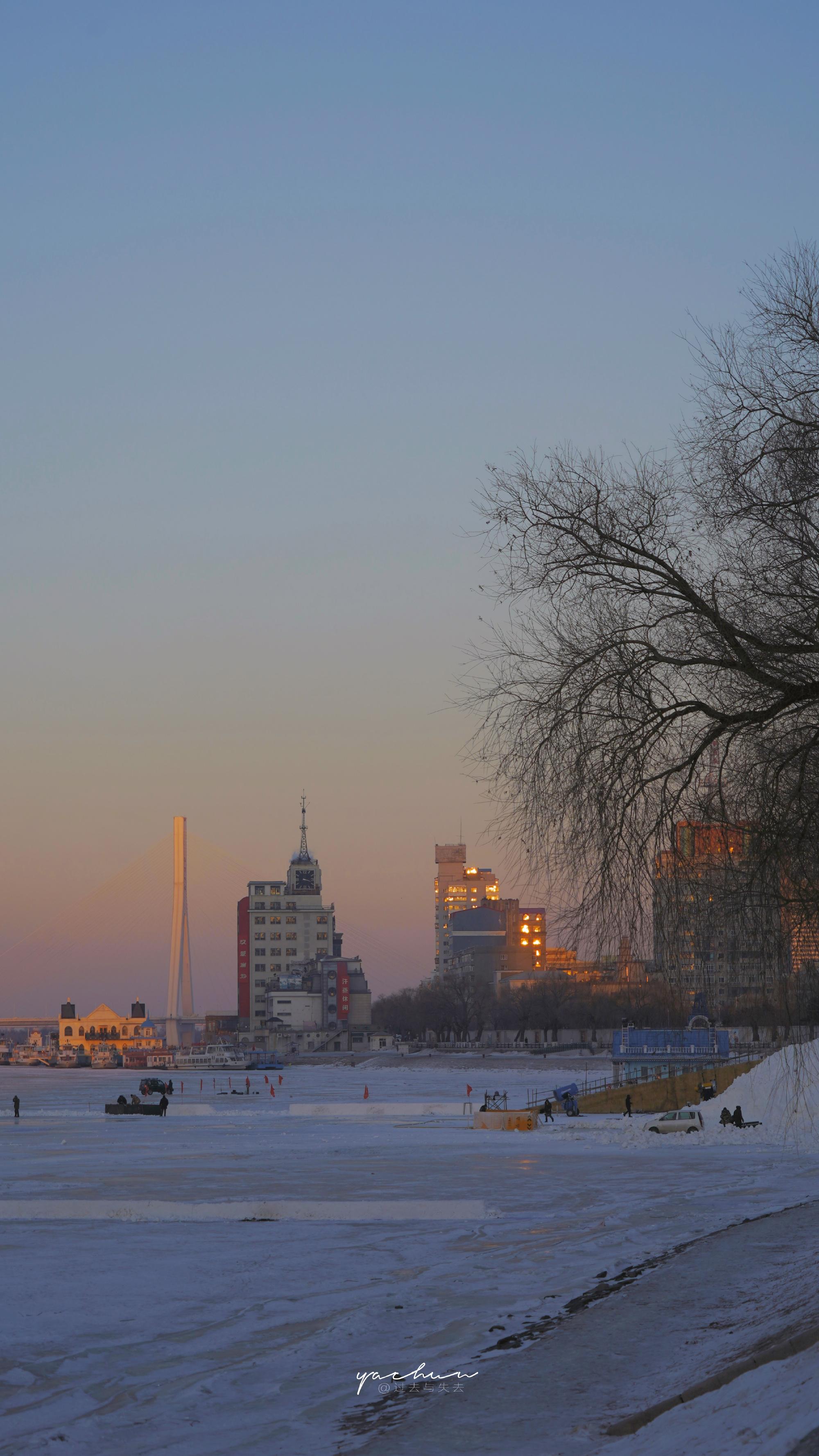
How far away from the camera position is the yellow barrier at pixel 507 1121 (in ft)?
167

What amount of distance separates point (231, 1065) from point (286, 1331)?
17063 centimetres

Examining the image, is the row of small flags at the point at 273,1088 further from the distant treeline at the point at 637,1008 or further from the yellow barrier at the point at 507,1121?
the yellow barrier at the point at 507,1121

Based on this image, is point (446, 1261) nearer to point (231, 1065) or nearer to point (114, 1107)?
point (114, 1107)

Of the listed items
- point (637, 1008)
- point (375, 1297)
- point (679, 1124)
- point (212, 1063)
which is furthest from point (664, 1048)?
point (212, 1063)

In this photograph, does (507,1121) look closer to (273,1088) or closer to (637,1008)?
(637,1008)

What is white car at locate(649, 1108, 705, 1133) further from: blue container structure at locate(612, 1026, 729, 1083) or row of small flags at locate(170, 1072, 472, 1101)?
blue container structure at locate(612, 1026, 729, 1083)

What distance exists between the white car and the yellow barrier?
17.3 feet

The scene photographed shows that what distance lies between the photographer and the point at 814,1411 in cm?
800

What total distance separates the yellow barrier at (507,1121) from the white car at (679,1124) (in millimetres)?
5280

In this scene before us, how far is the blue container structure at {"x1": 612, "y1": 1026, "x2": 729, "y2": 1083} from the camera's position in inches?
2980

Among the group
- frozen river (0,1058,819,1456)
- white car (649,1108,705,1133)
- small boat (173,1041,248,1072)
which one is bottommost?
small boat (173,1041,248,1072)

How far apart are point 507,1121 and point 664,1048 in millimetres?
31888

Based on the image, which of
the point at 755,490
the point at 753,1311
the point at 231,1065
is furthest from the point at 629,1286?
the point at 231,1065

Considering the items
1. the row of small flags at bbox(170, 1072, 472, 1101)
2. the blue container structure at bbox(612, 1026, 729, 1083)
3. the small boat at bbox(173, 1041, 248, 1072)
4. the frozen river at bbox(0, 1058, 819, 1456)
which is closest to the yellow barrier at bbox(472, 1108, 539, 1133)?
the frozen river at bbox(0, 1058, 819, 1456)
